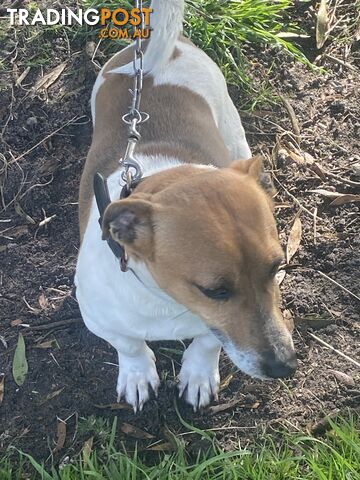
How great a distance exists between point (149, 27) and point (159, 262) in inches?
58.6

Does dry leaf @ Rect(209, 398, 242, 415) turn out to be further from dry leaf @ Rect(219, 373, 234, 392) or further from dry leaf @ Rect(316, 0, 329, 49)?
dry leaf @ Rect(316, 0, 329, 49)

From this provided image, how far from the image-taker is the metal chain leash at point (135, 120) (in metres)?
3.08

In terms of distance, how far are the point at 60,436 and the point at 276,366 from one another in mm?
1401

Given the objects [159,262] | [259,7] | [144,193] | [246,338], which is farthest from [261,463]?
[259,7]

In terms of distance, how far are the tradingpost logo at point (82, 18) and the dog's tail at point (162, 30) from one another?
49.5 inches

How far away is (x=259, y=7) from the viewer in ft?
16.1

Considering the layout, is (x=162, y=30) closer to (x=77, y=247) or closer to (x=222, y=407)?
(x=77, y=247)

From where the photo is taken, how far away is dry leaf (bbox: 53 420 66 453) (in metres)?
3.69

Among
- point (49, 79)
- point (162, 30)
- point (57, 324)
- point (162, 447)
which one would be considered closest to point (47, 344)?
point (57, 324)

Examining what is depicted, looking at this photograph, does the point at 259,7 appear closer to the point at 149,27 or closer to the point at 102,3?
the point at 102,3

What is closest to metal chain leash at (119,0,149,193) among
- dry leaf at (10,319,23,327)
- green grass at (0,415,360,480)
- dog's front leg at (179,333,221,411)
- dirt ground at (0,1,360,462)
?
dog's front leg at (179,333,221,411)

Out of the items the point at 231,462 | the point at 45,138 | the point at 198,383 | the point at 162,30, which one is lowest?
the point at 231,462

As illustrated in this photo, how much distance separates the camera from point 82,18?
5.02m

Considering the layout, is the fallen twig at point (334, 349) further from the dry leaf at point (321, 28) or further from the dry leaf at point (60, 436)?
the dry leaf at point (321, 28)
